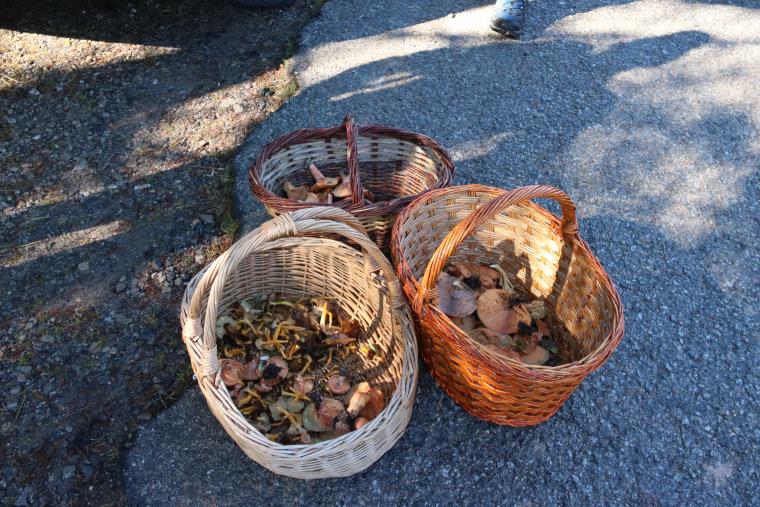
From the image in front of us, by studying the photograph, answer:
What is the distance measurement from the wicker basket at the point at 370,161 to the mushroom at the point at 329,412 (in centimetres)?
69

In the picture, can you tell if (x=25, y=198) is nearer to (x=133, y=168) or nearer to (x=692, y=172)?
(x=133, y=168)

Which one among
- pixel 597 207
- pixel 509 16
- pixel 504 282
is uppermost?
pixel 509 16

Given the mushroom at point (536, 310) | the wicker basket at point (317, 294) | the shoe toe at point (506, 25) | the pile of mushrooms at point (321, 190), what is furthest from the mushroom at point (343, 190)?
the shoe toe at point (506, 25)

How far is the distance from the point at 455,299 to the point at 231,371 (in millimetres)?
864

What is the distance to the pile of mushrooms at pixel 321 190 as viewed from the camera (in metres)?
2.48

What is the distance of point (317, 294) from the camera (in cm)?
244

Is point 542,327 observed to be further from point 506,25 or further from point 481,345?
point 506,25

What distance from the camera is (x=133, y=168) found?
3.06 metres

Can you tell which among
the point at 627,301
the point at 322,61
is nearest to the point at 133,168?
the point at 322,61

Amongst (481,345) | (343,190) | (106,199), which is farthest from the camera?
(106,199)

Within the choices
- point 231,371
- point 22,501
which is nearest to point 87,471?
point 22,501

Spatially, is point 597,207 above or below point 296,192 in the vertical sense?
below

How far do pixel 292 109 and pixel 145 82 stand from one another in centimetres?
98

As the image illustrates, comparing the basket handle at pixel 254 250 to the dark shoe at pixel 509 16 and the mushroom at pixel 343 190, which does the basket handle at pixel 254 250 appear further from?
the dark shoe at pixel 509 16
